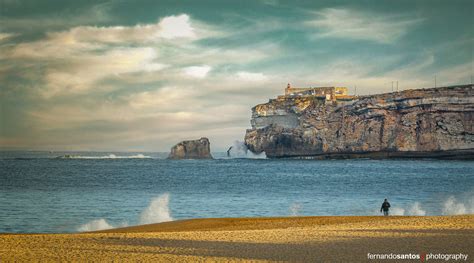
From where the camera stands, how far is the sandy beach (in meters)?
14.3

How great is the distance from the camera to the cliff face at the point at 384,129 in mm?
159750

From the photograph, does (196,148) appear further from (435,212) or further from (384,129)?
(435,212)

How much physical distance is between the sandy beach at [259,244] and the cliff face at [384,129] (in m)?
147

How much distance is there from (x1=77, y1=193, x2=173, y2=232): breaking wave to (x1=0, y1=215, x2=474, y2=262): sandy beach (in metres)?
8.89

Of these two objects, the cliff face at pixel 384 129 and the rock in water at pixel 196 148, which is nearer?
the cliff face at pixel 384 129

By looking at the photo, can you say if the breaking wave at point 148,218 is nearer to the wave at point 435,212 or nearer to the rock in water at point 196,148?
the wave at point 435,212

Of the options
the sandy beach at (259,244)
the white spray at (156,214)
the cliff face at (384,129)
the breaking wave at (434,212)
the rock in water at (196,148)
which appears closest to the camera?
the sandy beach at (259,244)

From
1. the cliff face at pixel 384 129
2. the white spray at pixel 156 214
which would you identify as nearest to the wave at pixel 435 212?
the white spray at pixel 156 214

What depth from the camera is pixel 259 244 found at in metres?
16.4

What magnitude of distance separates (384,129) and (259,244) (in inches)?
6023

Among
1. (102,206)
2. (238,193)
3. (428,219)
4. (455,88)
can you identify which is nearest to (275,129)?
(455,88)

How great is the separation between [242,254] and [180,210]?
2288 centimetres

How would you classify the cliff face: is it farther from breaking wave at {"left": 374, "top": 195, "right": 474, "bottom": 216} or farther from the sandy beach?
the sandy beach

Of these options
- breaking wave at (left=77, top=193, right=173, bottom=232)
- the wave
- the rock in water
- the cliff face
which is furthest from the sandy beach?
the rock in water
